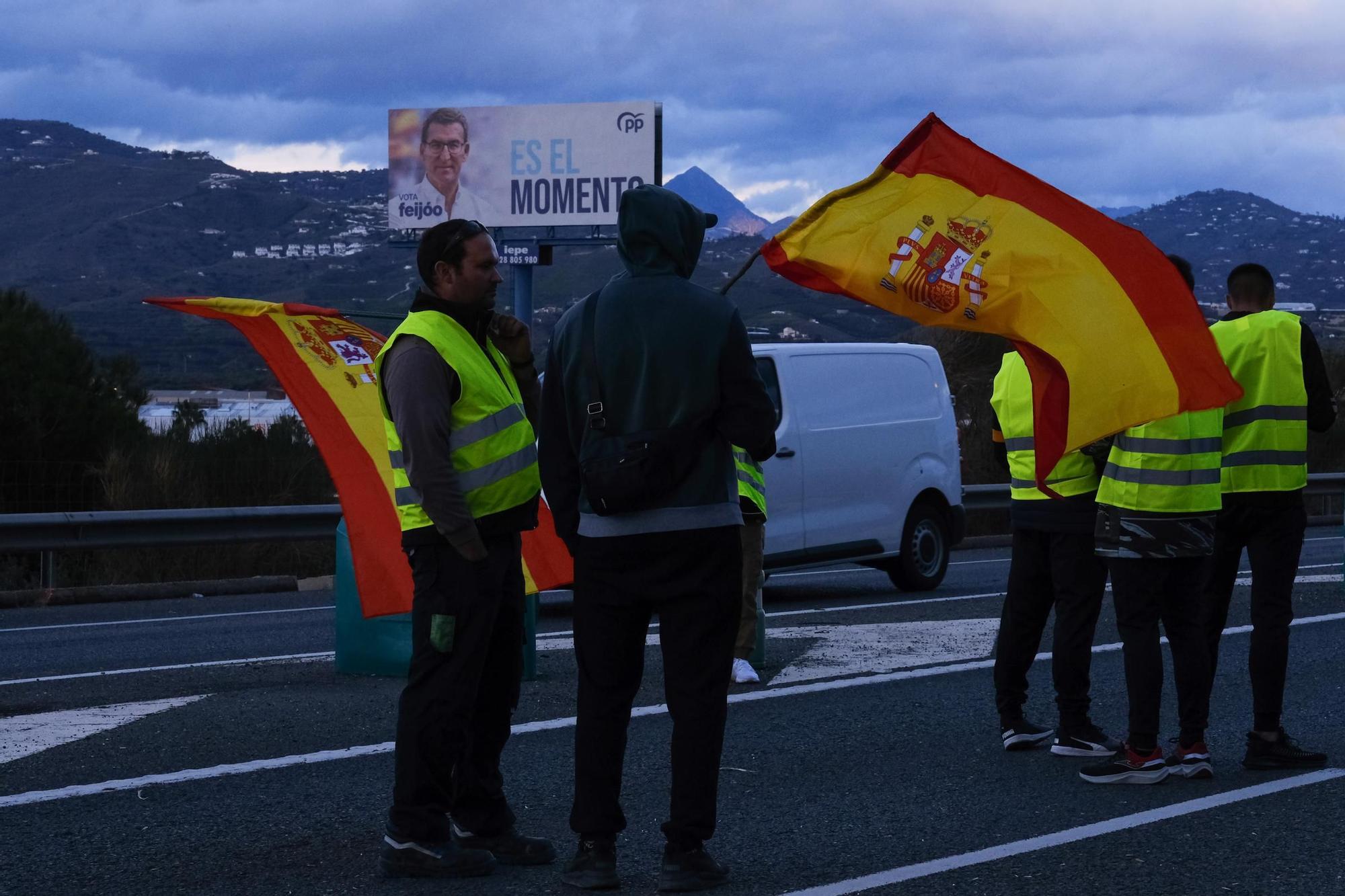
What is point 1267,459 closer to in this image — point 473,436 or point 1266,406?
point 1266,406

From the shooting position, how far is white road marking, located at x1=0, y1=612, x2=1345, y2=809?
243 inches

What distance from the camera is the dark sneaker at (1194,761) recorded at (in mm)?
6488

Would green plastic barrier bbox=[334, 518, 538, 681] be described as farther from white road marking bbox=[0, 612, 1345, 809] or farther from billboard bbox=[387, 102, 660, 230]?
billboard bbox=[387, 102, 660, 230]

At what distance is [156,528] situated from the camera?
14.7 metres

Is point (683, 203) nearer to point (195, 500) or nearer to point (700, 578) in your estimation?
point (700, 578)

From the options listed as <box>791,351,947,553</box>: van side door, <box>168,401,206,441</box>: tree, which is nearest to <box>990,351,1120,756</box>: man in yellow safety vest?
<box>791,351,947,553</box>: van side door

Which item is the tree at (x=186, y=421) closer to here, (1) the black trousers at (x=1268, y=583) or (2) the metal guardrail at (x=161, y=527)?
(2) the metal guardrail at (x=161, y=527)

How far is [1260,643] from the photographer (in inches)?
266

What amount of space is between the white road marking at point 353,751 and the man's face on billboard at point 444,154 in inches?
1314

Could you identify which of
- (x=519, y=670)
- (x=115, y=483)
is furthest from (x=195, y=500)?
(x=519, y=670)

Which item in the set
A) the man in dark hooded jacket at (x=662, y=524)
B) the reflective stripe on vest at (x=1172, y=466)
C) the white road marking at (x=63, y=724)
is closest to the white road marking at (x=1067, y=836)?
the man in dark hooded jacket at (x=662, y=524)

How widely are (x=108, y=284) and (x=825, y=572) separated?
156701 mm

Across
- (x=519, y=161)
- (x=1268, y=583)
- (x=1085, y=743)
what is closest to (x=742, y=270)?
(x=1085, y=743)

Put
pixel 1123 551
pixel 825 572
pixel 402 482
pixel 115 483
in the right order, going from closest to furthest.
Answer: pixel 402 482
pixel 1123 551
pixel 825 572
pixel 115 483
